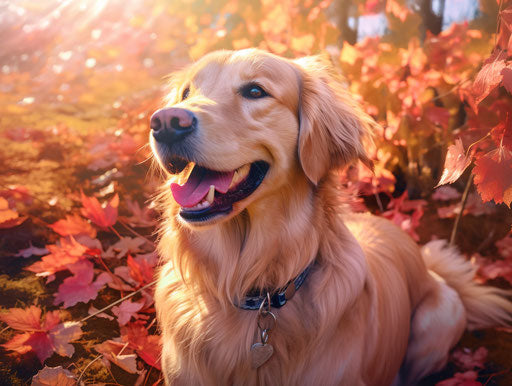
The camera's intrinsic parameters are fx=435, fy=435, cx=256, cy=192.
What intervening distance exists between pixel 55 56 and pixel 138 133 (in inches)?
125

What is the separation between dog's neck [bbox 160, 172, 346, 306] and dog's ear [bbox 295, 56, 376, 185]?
5.3 inches

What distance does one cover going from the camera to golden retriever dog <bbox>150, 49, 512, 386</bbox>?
1.89 m

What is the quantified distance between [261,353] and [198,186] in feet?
2.60

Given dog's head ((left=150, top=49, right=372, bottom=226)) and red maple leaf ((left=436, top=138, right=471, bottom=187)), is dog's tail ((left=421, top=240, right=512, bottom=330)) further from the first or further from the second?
red maple leaf ((left=436, top=138, right=471, bottom=187))

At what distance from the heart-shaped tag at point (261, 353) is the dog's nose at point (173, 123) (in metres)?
0.98

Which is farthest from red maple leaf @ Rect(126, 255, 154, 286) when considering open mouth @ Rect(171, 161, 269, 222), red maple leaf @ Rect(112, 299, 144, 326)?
open mouth @ Rect(171, 161, 269, 222)

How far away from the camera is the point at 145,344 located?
2523 mm

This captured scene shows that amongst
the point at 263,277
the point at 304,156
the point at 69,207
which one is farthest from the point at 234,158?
the point at 69,207

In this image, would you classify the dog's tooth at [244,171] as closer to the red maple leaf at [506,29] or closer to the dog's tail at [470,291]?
the red maple leaf at [506,29]

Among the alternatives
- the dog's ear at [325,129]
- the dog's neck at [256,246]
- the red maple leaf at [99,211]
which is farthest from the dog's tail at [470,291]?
the red maple leaf at [99,211]

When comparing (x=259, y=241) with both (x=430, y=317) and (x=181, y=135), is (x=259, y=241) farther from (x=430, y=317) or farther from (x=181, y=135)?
(x=430, y=317)

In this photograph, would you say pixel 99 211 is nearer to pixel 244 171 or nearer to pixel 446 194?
pixel 244 171

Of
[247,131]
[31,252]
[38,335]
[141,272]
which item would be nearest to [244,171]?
[247,131]

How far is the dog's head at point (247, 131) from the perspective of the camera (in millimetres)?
1813
